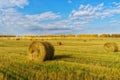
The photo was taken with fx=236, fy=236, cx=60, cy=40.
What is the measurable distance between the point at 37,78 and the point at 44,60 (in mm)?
7245

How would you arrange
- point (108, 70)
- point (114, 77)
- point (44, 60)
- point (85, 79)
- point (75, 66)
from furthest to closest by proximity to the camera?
1. point (44, 60)
2. point (75, 66)
3. point (108, 70)
4. point (114, 77)
5. point (85, 79)

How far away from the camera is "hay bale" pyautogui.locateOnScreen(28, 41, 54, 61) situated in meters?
16.2

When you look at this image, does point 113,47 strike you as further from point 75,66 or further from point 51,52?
point 75,66

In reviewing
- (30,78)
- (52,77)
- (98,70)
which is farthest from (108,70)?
(30,78)

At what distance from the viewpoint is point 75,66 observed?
1248 cm

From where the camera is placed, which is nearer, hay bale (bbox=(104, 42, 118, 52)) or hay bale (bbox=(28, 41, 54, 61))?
hay bale (bbox=(28, 41, 54, 61))

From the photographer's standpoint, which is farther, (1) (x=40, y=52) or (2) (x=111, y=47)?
(2) (x=111, y=47)

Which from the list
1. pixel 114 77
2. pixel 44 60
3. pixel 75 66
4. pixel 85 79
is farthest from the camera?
pixel 44 60

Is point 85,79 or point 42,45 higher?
point 42,45

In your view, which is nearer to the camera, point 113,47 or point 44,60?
point 44,60

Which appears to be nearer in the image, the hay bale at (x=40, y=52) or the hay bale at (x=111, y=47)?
the hay bale at (x=40, y=52)

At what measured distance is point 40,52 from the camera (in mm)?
16406

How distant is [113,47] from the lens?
82.6ft

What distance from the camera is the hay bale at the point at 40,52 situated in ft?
53.0
